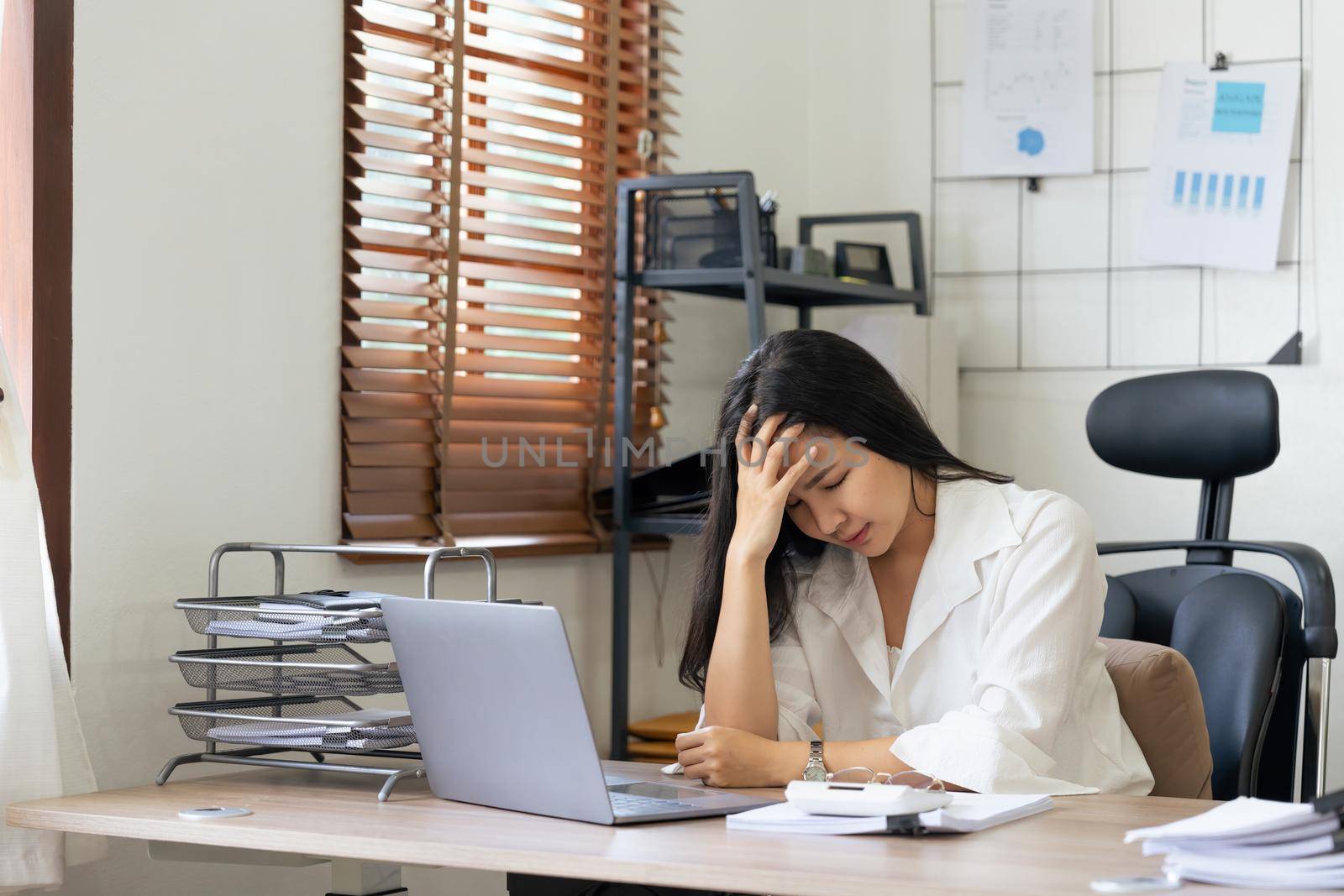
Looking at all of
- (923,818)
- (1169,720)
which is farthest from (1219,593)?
(923,818)

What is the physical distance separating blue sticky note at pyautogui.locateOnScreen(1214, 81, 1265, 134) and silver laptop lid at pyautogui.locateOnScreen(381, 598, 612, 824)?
229 centimetres

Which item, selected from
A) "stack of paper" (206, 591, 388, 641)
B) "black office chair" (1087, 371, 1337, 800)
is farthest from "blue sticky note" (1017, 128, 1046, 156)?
"stack of paper" (206, 591, 388, 641)

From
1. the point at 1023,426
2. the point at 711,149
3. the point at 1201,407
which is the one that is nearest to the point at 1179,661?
the point at 1201,407

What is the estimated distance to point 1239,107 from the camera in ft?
10.1

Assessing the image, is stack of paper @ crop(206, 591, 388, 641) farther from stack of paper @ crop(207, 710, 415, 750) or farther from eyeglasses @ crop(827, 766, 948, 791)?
eyeglasses @ crop(827, 766, 948, 791)

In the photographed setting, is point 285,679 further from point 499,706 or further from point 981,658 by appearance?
point 981,658

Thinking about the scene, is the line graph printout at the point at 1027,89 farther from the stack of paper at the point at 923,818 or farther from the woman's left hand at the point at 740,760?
the stack of paper at the point at 923,818

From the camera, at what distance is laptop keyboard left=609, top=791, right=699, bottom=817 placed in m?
1.39

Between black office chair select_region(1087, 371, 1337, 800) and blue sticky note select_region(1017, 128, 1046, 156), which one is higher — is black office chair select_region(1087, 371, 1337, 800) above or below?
below

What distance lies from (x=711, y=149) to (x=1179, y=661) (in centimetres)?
176

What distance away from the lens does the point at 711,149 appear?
10.4 feet

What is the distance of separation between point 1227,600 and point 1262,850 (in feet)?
3.33

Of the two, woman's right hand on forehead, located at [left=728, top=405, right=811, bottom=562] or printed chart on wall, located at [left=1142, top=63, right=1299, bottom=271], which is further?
printed chart on wall, located at [left=1142, top=63, right=1299, bottom=271]

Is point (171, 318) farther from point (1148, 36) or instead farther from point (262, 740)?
point (1148, 36)
